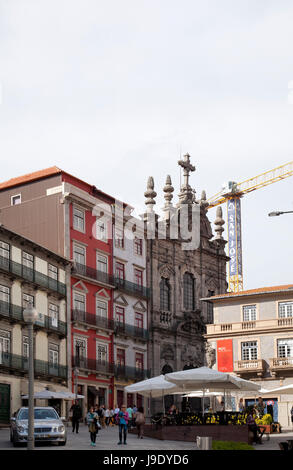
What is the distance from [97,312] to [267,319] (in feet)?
37.7

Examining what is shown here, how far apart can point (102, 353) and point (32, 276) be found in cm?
961

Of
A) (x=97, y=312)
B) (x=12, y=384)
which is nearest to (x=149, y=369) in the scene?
(x=97, y=312)

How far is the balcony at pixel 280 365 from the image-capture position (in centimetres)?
5269

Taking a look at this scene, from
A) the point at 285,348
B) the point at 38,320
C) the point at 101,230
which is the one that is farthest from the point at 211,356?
the point at 38,320

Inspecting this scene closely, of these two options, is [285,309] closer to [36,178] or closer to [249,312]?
[249,312]

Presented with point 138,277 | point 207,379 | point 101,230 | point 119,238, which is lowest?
point 207,379

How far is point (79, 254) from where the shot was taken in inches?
2255

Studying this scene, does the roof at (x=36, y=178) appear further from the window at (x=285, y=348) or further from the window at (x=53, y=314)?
the window at (x=285, y=348)

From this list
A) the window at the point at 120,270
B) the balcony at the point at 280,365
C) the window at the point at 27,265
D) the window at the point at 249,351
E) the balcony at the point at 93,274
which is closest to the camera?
the window at the point at 27,265

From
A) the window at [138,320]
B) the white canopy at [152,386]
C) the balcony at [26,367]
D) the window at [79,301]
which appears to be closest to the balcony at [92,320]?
the window at [79,301]

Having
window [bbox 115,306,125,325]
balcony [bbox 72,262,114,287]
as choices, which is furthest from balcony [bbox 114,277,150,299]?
window [bbox 115,306,125,325]

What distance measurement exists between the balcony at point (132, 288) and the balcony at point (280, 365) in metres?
12.7

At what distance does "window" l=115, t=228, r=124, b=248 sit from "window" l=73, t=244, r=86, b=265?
440 cm

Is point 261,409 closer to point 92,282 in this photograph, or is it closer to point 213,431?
point 213,431
